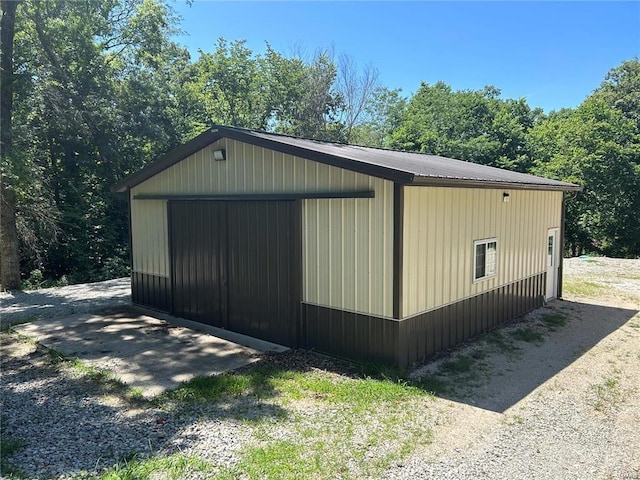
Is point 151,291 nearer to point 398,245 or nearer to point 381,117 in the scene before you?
point 398,245

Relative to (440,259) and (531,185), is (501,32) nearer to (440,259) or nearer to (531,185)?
(531,185)

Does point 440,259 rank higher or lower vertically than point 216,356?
higher

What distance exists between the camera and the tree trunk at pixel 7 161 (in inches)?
415

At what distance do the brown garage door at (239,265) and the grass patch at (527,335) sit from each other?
3.60 meters

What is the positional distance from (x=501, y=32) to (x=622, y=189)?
9582 mm

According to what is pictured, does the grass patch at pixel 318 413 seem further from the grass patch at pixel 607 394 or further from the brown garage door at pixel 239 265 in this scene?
the grass patch at pixel 607 394

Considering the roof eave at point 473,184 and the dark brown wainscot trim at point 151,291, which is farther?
the dark brown wainscot trim at point 151,291

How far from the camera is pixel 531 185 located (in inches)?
312

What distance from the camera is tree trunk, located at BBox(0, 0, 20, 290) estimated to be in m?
10.5

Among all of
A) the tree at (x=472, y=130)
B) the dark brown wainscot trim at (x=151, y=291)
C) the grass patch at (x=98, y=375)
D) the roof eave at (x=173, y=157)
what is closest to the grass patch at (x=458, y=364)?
the grass patch at (x=98, y=375)

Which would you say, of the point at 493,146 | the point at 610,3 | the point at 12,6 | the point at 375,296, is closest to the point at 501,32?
the point at 610,3

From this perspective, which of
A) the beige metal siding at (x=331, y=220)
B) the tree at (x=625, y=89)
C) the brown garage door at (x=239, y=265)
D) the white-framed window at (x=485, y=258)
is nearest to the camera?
the beige metal siding at (x=331, y=220)

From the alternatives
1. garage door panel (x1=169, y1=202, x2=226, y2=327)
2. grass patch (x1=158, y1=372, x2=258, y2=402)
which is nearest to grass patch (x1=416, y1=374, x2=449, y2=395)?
grass patch (x1=158, y1=372, x2=258, y2=402)

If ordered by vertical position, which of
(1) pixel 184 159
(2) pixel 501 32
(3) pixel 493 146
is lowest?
(1) pixel 184 159
